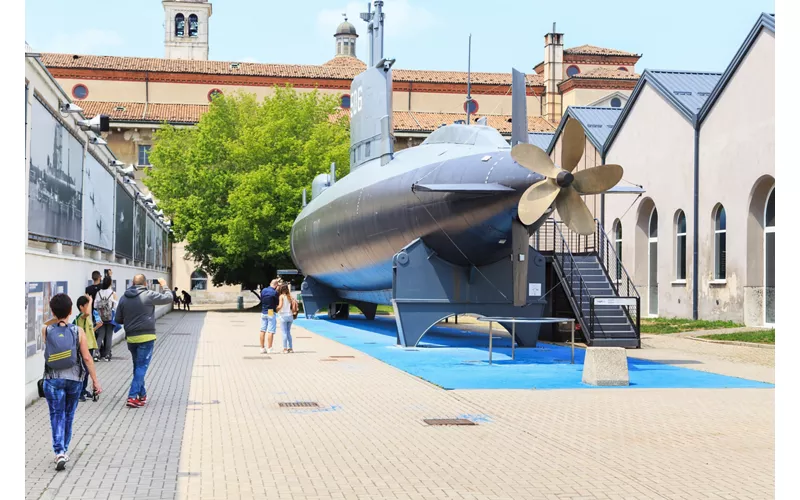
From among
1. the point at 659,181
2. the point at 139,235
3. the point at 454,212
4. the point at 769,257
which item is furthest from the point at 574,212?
the point at 139,235

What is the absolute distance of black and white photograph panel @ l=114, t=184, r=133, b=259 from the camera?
27.6 m

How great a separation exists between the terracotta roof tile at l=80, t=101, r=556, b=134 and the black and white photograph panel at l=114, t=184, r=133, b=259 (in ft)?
122

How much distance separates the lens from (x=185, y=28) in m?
106

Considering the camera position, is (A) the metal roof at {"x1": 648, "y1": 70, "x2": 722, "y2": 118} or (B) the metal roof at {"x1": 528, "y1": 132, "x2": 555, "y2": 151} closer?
(A) the metal roof at {"x1": 648, "y1": 70, "x2": 722, "y2": 118}

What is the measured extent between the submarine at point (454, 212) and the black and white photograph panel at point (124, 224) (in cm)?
653

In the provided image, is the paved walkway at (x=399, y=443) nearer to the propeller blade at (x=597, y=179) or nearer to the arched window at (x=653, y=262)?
the propeller blade at (x=597, y=179)

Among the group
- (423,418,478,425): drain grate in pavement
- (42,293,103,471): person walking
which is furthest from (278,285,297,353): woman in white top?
(42,293,103,471): person walking

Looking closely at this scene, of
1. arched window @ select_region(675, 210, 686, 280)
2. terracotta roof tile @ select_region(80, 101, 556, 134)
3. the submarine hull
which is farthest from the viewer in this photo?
terracotta roof tile @ select_region(80, 101, 556, 134)

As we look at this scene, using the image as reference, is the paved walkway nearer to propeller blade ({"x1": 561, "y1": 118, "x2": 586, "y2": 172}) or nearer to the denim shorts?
propeller blade ({"x1": 561, "y1": 118, "x2": 586, "y2": 172})

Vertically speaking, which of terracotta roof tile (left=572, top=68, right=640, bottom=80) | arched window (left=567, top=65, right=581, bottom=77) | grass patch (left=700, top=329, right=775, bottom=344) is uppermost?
arched window (left=567, top=65, right=581, bottom=77)

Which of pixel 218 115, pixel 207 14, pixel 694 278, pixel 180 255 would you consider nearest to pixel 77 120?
pixel 694 278

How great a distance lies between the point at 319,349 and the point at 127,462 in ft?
45.8

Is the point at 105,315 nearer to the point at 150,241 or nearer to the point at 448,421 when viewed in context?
the point at 448,421
